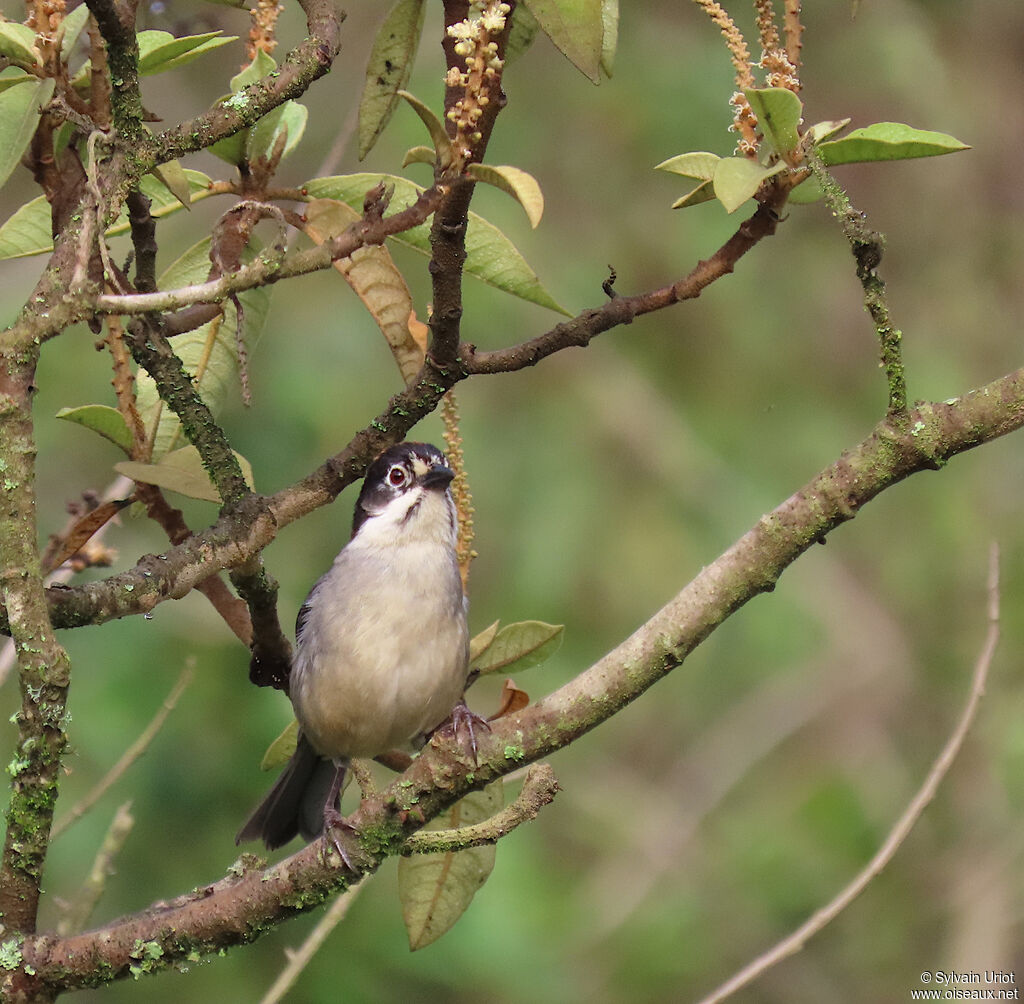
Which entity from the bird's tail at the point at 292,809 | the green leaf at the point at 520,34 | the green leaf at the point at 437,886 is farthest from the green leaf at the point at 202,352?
the bird's tail at the point at 292,809

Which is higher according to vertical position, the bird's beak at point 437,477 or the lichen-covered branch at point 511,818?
the lichen-covered branch at point 511,818

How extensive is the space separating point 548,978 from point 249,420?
2707 mm

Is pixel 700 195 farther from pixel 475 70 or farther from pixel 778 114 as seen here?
pixel 475 70

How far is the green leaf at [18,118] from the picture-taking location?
2105mm

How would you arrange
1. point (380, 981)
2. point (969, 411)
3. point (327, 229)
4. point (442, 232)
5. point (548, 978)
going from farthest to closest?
point (548, 978) → point (380, 981) → point (327, 229) → point (969, 411) → point (442, 232)

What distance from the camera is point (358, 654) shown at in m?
3.65

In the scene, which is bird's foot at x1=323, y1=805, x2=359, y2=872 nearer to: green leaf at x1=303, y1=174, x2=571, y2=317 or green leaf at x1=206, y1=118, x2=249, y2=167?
green leaf at x1=303, y1=174, x2=571, y2=317

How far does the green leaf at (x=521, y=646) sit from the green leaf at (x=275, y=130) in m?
1.01

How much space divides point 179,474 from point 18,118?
0.63 m

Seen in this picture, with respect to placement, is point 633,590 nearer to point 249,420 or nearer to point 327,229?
point 249,420

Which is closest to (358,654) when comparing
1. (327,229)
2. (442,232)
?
(327,229)

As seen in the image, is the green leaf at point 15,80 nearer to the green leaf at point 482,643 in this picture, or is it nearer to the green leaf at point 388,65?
the green leaf at point 388,65

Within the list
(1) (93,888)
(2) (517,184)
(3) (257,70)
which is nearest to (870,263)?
(2) (517,184)

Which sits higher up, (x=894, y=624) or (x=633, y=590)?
(x=633, y=590)
